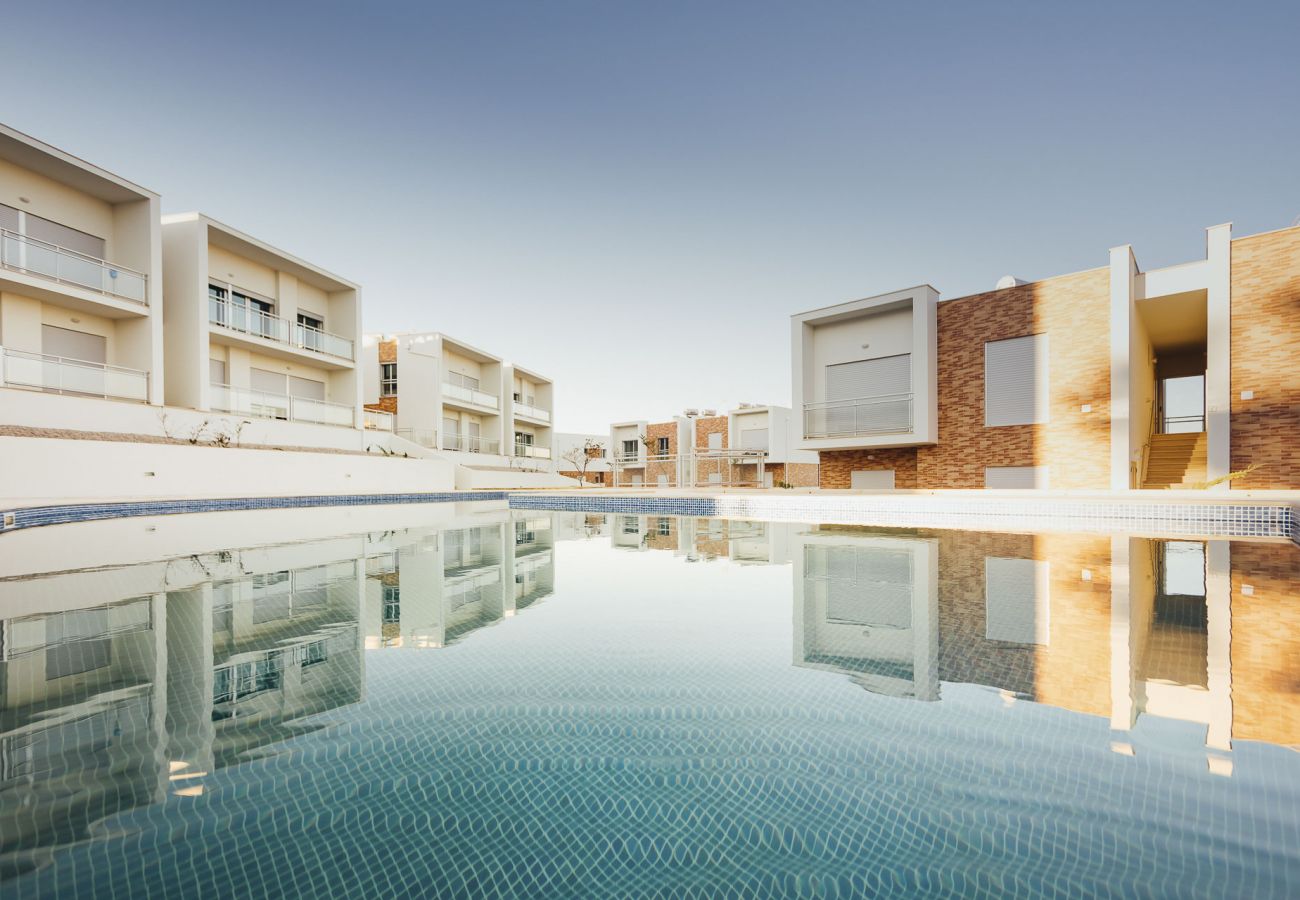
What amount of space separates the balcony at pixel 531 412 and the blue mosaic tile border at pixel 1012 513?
19928 millimetres

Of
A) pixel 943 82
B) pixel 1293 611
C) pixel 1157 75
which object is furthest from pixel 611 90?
pixel 1293 611

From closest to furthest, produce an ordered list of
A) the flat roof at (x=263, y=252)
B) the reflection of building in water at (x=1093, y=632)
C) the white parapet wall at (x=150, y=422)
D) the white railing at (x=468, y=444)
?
the reflection of building in water at (x=1093, y=632)
the white parapet wall at (x=150, y=422)
the flat roof at (x=263, y=252)
the white railing at (x=468, y=444)

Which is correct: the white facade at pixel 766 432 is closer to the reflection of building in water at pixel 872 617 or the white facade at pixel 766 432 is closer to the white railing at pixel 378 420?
the white railing at pixel 378 420

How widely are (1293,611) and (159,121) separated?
22750 mm

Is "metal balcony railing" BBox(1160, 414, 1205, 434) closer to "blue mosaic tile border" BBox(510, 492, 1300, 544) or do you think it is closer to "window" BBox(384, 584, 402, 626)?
"blue mosaic tile border" BBox(510, 492, 1300, 544)

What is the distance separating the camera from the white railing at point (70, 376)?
1088cm

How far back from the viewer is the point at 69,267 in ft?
40.2

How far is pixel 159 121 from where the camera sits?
14.9 meters

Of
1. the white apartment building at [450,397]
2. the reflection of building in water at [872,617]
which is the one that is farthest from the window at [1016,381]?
the white apartment building at [450,397]

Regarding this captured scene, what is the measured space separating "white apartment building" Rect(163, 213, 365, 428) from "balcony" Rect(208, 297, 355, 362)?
0.03 metres

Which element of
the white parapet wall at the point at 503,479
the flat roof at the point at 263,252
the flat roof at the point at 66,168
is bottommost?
the white parapet wall at the point at 503,479

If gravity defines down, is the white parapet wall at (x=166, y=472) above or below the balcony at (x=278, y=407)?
below

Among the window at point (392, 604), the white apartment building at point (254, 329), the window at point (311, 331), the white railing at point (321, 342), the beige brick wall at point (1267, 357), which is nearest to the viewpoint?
the window at point (392, 604)

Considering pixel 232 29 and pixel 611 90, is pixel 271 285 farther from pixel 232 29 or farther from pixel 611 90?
pixel 611 90
